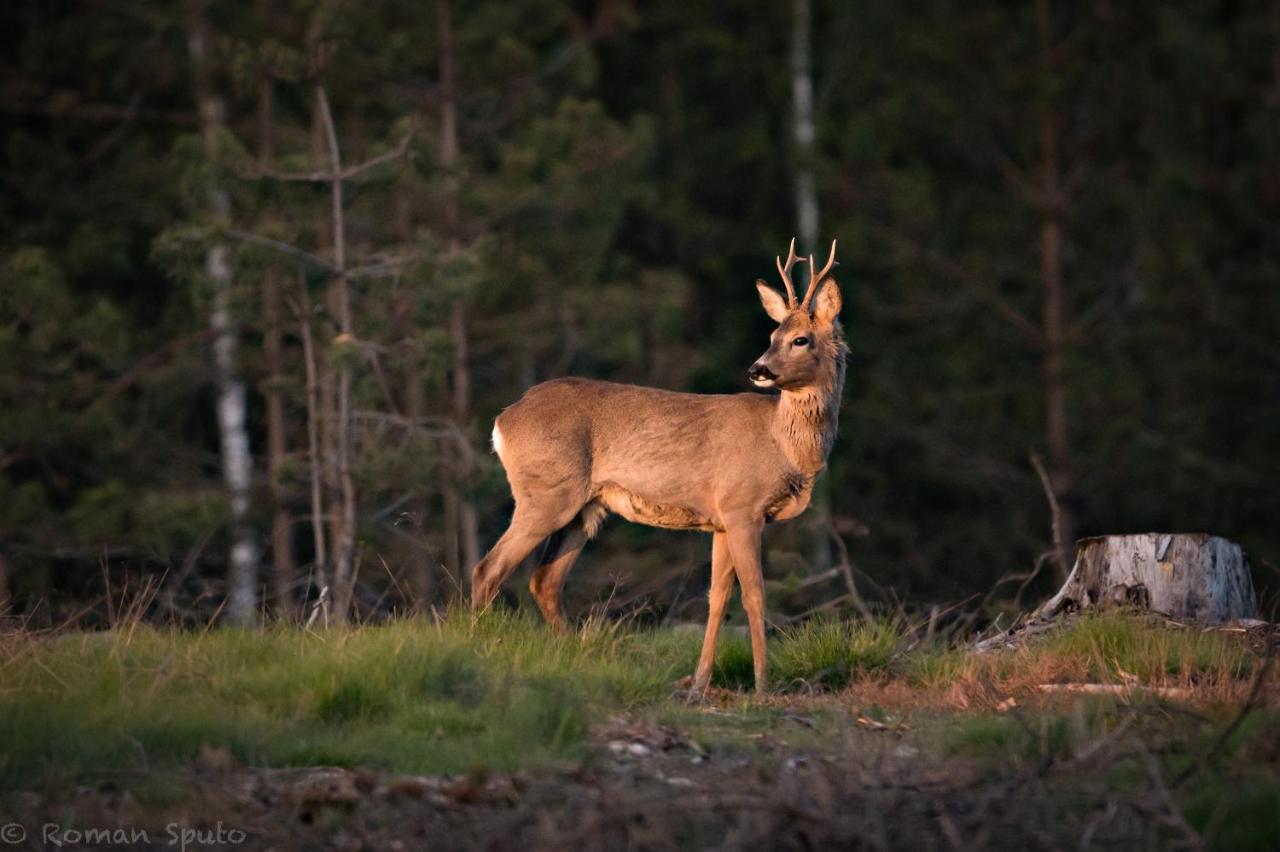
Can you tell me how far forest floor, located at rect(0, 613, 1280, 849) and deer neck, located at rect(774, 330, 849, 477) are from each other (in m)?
1.04

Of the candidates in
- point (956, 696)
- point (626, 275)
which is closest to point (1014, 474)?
point (626, 275)

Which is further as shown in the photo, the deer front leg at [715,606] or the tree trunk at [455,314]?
the tree trunk at [455,314]

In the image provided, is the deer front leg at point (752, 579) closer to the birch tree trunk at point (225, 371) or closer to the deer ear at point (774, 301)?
the deer ear at point (774, 301)

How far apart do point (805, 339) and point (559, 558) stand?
1.61m

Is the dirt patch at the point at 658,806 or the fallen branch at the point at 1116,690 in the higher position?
the dirt patch at the point at 658,806

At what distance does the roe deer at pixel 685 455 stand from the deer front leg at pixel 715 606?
0.01 m

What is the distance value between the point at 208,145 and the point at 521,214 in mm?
6958

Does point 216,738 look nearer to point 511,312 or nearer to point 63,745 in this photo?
point 63,745

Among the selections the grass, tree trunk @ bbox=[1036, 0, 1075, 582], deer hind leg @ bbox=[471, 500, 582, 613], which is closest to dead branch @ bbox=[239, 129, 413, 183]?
deer hind leg @ bbox=[471, 500, 582, 613]

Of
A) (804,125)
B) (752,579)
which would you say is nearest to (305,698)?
(752,579)

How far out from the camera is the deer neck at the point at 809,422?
8.66 metres

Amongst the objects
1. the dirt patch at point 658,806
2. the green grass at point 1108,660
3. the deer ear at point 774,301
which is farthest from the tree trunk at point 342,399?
the dirt patch at point 658,806

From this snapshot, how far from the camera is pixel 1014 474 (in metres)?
23.7

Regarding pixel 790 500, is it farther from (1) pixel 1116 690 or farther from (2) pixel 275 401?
(2) pixel 275 401
